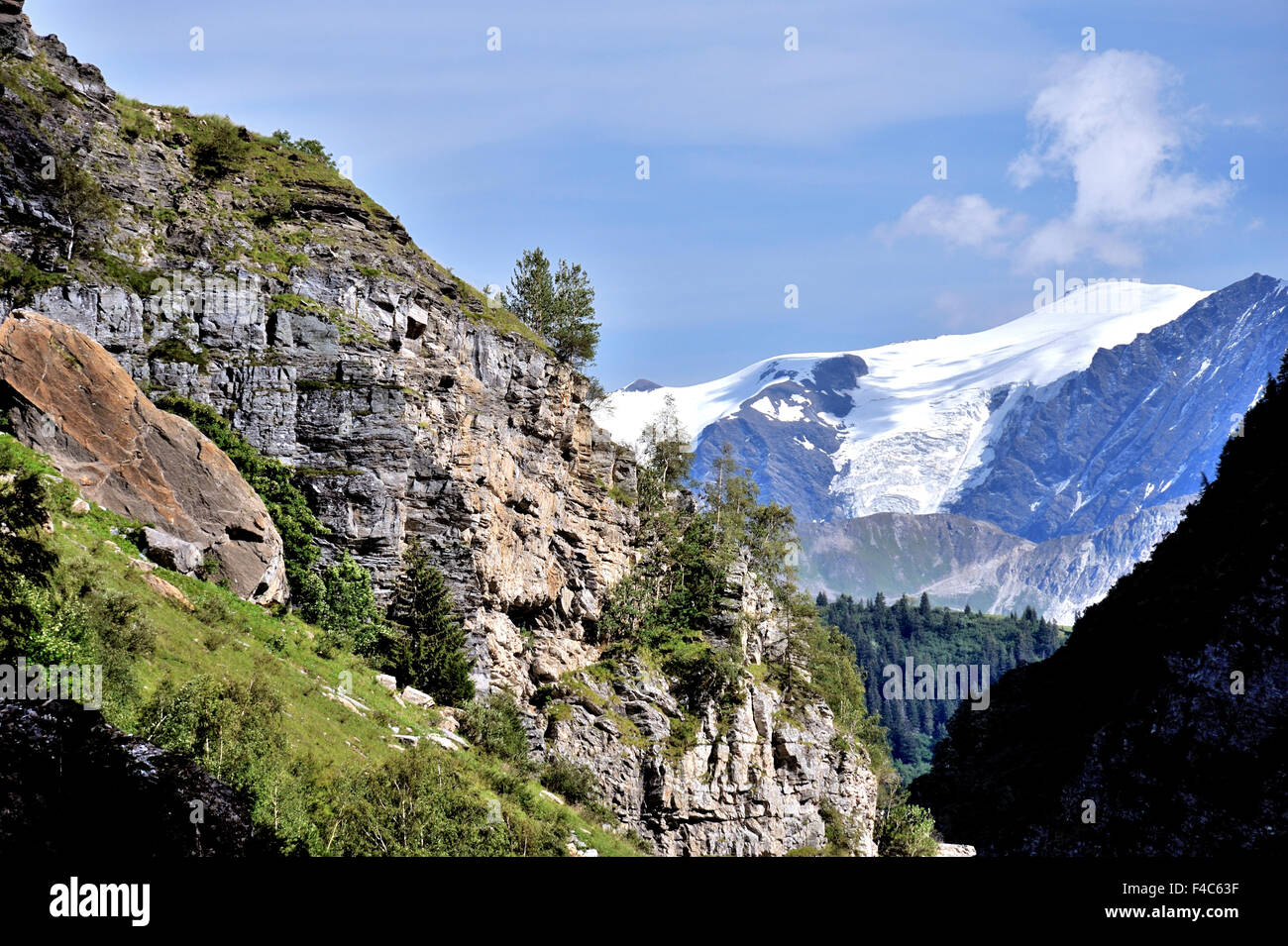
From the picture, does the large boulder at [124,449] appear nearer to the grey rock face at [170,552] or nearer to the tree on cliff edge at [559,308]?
the grey rock face at [170,552]

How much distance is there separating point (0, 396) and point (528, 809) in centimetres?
2845

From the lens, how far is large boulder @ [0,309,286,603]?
41.2 m

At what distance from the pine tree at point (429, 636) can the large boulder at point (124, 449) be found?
29.4 feet

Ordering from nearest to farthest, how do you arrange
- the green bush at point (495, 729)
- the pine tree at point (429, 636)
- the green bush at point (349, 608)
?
the green bush at point (495, 729) < the green bush at point (349, 608) < the pine tree at point (429, 636)

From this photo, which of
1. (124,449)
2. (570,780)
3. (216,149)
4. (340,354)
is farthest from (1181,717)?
(216,149)

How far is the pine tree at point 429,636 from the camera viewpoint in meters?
54.4

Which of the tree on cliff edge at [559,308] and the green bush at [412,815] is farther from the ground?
the tree on cliff edge at [559,308]

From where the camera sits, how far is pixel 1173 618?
387ft

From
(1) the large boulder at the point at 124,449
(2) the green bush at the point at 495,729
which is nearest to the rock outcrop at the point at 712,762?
(2) the green bush at the point at 495,729

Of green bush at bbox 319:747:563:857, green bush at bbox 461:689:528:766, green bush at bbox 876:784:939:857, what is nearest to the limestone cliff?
green bush at bbox 461:689:528:766

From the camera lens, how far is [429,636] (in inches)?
2190

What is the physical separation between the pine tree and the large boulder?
8969 mm

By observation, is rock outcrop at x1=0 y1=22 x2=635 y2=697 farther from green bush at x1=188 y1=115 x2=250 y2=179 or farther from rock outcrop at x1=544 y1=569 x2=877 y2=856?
rock outcrop at x1=544 y1=569 x2=877 y2=856
